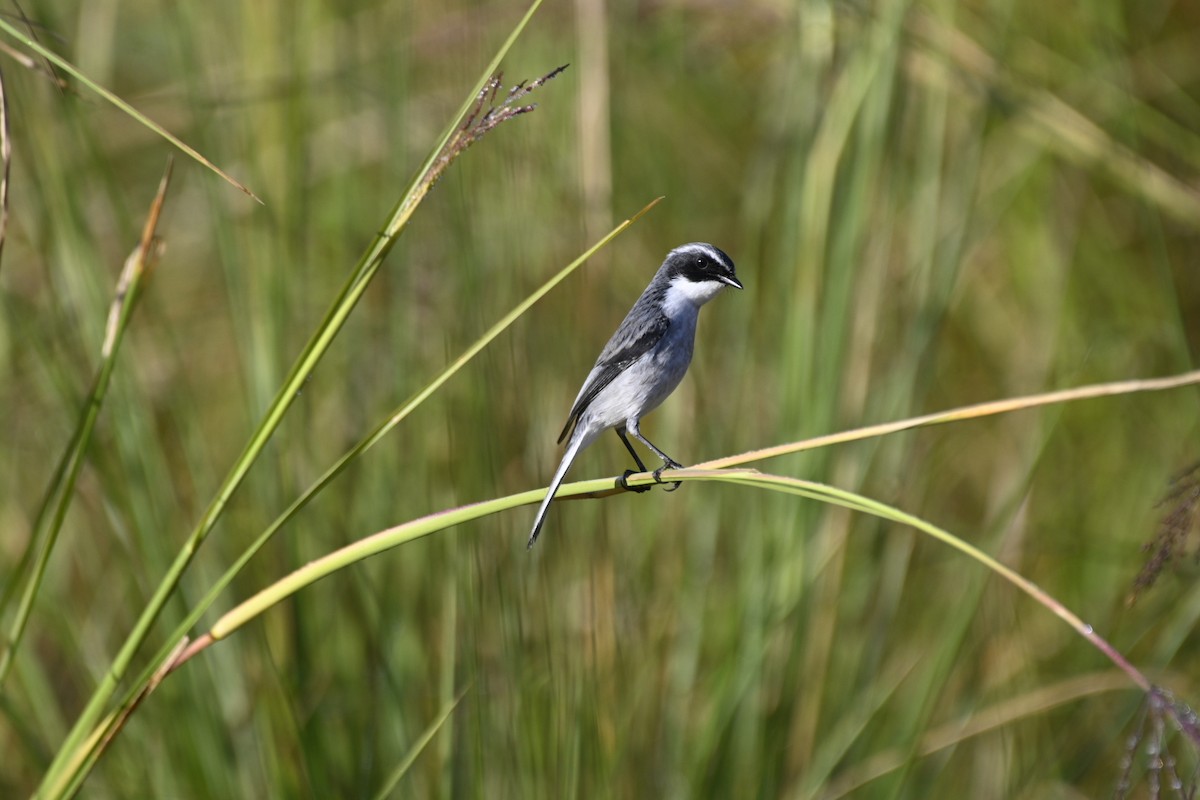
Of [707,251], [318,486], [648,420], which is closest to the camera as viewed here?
[318,486]

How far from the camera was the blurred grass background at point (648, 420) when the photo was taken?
1.93 metres

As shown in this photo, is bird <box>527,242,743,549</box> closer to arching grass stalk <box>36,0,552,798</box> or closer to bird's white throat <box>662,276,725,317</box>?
bird's white throat <box>662,276,725,317</box>

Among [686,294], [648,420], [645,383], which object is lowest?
[648,420]

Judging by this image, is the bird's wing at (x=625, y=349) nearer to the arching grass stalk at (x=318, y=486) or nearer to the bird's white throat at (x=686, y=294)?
the bird's white throat at (x=686, y=294)

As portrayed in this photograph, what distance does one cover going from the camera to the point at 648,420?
2.81 meters

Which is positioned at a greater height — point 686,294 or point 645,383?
point 686,294

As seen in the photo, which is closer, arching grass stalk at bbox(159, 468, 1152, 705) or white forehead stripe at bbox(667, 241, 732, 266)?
arching grass stalk at bbox(159, 468, 1152, 705)

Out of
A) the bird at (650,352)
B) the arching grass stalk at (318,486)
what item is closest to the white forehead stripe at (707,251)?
the bird at (650,352)

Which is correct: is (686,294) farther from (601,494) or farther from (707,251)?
(601,494)

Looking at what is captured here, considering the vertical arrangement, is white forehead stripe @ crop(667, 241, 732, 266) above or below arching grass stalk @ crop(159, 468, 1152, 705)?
above

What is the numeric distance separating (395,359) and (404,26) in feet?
2.27

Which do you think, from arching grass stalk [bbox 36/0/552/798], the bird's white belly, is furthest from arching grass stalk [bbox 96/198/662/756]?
the bird's white belly

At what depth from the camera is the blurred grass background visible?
1.93 metres

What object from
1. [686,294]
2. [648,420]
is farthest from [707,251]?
[648,420]
